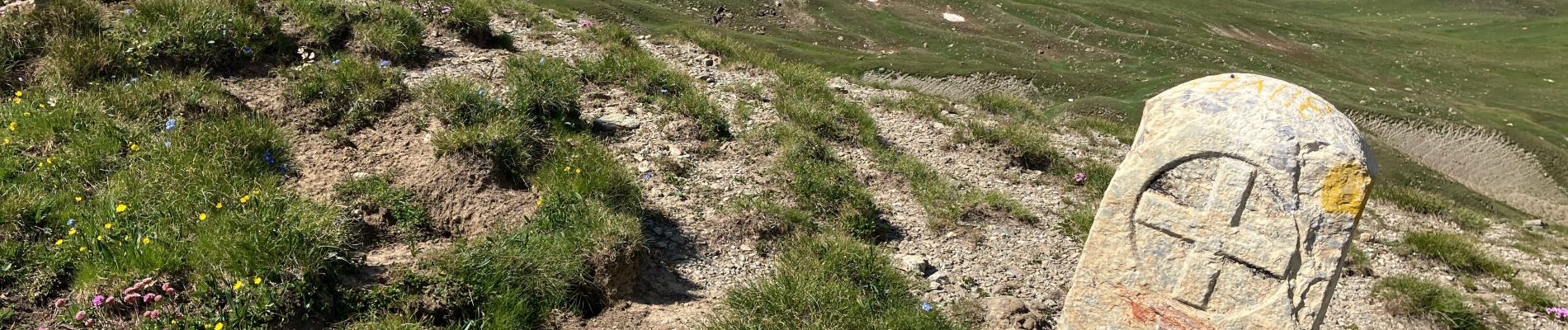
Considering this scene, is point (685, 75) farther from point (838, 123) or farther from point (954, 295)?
point (954, 295)

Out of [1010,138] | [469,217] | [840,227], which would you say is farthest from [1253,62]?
[469,217]

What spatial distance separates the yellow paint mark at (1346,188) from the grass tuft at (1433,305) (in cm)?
493

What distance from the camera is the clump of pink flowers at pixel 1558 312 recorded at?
1027 cm

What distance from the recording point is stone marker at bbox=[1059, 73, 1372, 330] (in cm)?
611

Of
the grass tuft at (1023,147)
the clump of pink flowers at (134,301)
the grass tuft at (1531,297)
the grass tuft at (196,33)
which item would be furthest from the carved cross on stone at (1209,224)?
the grass tuft at (196,33)

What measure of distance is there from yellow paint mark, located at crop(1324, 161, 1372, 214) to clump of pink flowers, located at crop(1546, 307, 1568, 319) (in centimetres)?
708

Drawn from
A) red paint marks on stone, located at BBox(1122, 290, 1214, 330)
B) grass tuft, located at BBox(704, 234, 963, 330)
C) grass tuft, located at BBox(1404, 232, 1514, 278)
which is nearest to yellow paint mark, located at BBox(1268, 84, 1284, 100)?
red paint marks on stone, located at BBox(1122, 290, 1214, 330)

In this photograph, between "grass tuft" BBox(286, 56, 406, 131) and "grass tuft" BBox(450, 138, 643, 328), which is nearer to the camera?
"grass tuft" BBox(450, 138, 643, 328)

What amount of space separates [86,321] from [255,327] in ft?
3.13

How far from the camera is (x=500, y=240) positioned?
689 cm

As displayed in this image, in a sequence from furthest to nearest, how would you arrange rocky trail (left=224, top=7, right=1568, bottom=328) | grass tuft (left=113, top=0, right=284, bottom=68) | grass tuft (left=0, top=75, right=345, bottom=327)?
grass tuft (left=113, top=0, right=284, bottom=68) < rocky trail (left=224, top=7, right=1568, bottom=328) < grass tuft (left=0, top=75, right=345, bottom=327)

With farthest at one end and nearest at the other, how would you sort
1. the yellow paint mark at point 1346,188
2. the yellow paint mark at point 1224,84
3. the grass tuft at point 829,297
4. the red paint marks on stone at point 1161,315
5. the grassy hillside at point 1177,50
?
the grassy hillside at point 1177,50 → the red paint marks on stone at point 1161,315 → the grass tuft at point 829,297 → the yellow paint mark at point 1224,84 → the yellow paint mark at point 1346,188

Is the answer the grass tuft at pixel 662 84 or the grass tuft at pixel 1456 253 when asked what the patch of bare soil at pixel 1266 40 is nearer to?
the grass tuft at pixel 1456 253

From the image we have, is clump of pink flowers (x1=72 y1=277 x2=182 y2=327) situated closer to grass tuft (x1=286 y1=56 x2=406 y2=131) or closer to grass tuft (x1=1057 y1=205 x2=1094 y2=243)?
grass tuft (x1=286 y1=56 x2=406 y2=131)
